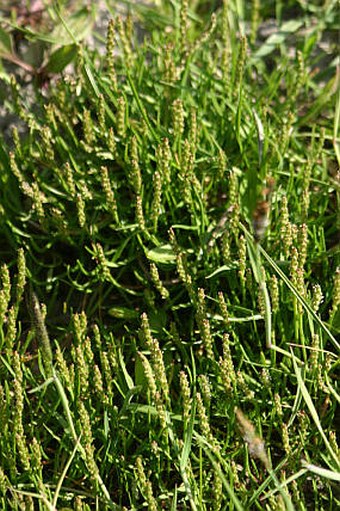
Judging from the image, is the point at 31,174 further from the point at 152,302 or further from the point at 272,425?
the point at 272,425

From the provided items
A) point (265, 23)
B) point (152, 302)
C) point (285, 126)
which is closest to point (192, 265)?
point (152, 302)

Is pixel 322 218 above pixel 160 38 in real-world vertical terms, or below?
below

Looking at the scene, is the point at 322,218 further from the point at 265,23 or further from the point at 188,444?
the point at 265,23

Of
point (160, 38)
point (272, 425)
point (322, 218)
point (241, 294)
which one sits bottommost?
point (272, 425)

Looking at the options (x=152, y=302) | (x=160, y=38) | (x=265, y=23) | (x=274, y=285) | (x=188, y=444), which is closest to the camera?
(x=188, y=444)

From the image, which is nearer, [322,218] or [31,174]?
[322,218]

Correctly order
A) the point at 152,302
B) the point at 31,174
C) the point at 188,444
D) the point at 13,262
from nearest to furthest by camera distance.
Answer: the point at 188,444 < the point at 152,302 < the point at 13,262 < the point at 31,174
